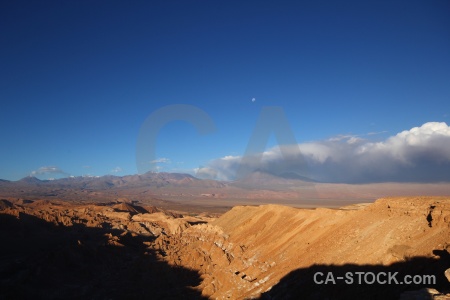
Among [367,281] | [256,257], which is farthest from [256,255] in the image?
[367,281]

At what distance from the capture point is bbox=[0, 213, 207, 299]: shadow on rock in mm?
23969

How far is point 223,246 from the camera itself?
112 feet

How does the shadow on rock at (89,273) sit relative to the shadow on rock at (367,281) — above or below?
below

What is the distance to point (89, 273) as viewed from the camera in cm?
3023

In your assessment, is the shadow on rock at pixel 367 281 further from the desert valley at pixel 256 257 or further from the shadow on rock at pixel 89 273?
the shadow on rock at pixel 89 273

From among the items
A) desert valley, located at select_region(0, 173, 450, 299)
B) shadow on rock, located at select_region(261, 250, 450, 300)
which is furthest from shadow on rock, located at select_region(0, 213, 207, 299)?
shadow on rock, located at select_region(261, 250, 450, 300)

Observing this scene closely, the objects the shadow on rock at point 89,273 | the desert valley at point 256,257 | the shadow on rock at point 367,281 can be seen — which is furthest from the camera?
the shadow on rock at point 89,273

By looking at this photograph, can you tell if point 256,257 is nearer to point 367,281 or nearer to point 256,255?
point 256,255

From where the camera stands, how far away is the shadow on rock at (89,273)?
78.6ft

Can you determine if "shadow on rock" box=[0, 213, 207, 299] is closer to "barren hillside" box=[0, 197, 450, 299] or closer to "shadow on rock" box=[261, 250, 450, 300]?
"barren hillside" box=[0, 197, 450, 299]

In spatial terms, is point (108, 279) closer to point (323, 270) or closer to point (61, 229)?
point (323, 270)

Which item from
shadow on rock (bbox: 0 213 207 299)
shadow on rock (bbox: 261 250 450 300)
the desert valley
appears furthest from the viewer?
shadow on rock (bbox: 0 213 207 299)

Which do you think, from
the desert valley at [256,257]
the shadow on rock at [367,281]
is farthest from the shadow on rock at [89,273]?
the shadow on rock at [367,281]

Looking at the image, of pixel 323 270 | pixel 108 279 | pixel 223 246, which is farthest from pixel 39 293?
pixel 323 270
